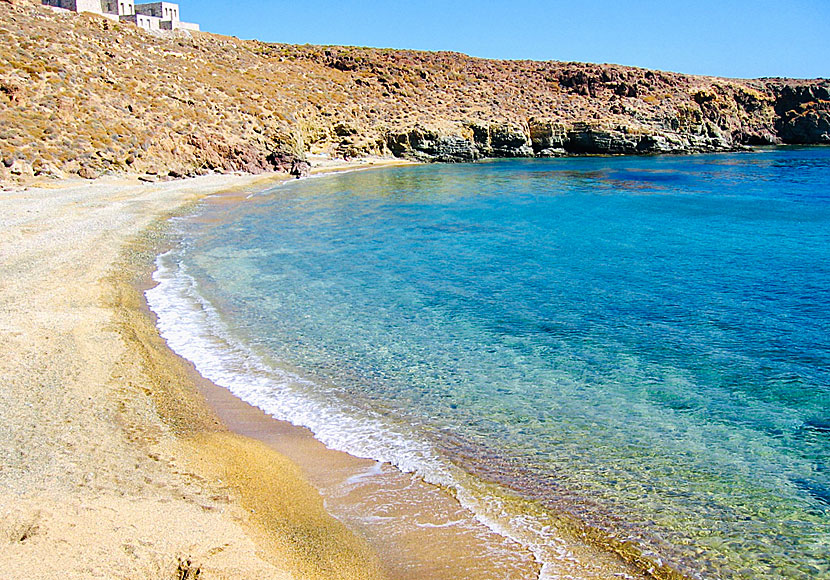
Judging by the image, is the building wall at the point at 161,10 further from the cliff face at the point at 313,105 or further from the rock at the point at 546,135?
the rock at the point at 546,135

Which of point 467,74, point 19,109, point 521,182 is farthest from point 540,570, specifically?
point 467,74

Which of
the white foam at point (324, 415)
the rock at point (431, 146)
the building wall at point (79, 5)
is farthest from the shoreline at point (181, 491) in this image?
the building wall at point (79, 5)

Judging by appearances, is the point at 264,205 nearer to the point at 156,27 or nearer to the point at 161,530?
the point at 161,530

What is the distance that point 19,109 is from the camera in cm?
3081

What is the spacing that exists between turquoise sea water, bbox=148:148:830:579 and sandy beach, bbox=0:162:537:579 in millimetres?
453

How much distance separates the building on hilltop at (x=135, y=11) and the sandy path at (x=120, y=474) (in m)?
53.9

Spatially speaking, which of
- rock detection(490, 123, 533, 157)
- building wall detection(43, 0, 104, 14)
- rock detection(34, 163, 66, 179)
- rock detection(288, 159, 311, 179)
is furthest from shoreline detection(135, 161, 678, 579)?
rock detection(490, 123, 533, 157)

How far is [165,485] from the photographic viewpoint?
521 centimetres

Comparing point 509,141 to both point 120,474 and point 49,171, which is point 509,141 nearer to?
point 49,171

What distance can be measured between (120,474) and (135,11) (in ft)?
225

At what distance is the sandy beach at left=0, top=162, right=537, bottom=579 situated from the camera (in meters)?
4.26

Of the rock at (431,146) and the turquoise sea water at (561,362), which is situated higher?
the rock at (431,146)

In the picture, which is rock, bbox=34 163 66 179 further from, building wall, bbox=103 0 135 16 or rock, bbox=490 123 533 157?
rock, bbox=490 123 533 157

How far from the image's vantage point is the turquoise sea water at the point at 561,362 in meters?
5.29
